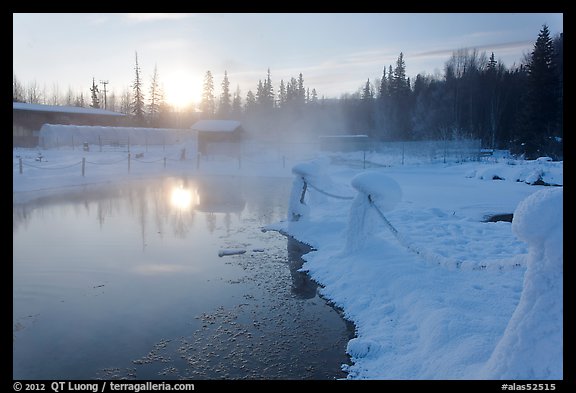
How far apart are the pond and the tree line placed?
3304 cm

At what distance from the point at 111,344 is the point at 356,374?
285 centimetres

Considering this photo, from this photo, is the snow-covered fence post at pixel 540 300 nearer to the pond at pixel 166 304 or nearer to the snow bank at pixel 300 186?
the pond at pixel 166 304

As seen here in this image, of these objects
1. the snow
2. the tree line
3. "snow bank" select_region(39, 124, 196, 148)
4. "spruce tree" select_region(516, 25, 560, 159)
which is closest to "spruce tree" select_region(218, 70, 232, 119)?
the tree line

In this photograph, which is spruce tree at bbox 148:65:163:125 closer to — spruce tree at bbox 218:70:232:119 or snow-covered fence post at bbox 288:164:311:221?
spruce tree at bbox 218:70:232:119

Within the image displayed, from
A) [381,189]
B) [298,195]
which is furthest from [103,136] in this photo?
[381,189]

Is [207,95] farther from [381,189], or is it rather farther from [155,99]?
[381,189]

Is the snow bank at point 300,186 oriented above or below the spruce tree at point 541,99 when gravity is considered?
below

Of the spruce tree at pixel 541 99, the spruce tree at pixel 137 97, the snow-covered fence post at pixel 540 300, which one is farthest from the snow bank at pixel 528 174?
the spruce tree at pixel 137 97

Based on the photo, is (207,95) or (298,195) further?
(207,95)

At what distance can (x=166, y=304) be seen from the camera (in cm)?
617

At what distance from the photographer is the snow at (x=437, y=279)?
2926mm

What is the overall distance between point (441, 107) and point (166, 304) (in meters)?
60.2

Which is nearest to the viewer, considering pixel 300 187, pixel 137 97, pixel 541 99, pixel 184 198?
pixel 300 187
